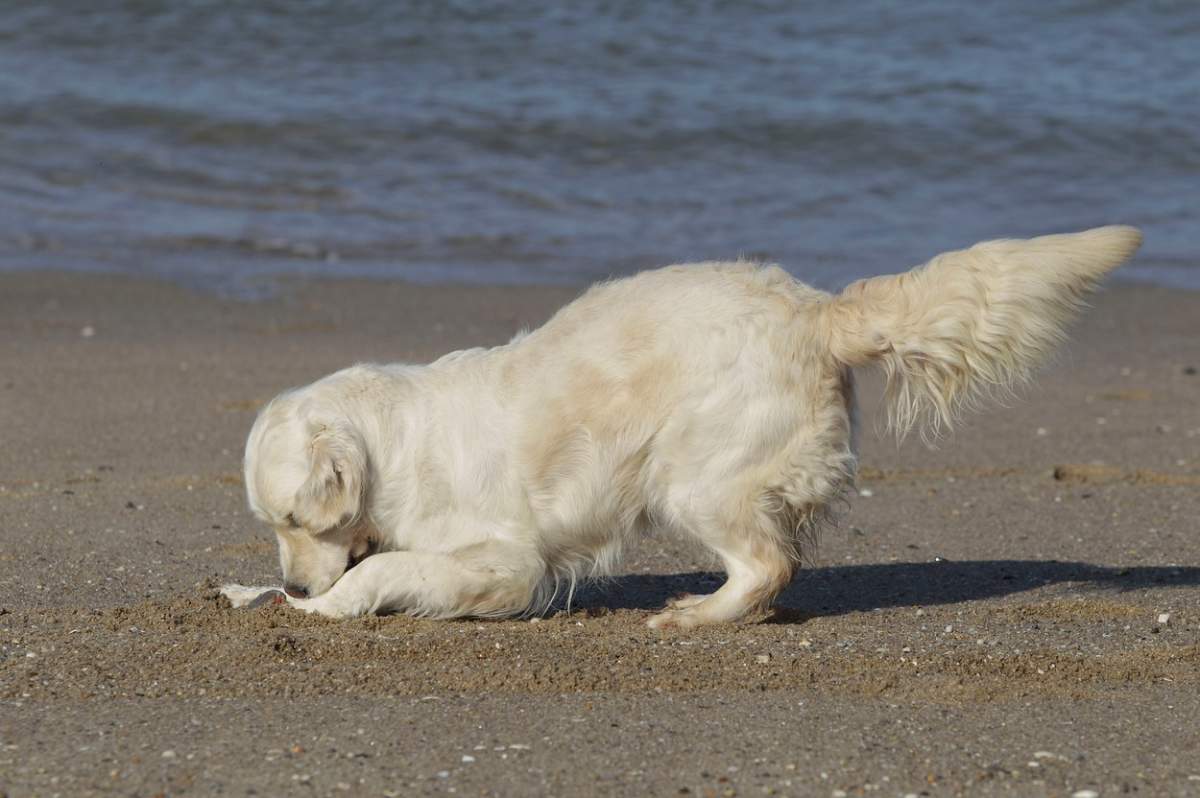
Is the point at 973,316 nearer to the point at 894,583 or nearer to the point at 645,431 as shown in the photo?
the point at 645,431

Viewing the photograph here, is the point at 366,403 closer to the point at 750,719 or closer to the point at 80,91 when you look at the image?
the point at 750,719

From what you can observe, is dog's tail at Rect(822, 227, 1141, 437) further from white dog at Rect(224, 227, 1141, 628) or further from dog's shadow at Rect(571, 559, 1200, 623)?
dog's shadow at Rect(571, 559, 1200, 623)

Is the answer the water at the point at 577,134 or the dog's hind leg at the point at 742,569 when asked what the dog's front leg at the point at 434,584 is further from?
the water at the point at 577,134

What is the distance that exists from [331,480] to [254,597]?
1.64ft

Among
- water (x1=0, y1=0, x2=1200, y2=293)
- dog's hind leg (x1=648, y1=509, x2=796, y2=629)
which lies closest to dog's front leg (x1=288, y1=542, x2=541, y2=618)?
dog's hind leg (x1=648, y1=509, x2=796, y2=629)

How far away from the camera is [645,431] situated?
4.89m

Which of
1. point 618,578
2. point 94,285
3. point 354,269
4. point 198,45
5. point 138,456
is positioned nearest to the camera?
point 618,578

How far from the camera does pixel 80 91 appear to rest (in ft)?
59.2

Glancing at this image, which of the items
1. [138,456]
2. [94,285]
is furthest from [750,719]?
[94,285]

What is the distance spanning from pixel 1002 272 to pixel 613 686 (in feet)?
5.78

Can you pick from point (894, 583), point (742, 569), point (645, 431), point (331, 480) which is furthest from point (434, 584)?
point (894, 583)

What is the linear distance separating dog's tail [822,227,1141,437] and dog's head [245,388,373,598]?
1.57 metres

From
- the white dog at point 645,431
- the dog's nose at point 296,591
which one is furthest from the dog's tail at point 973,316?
the dog's nose at point 296,591

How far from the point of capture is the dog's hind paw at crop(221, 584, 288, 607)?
5031 mm
